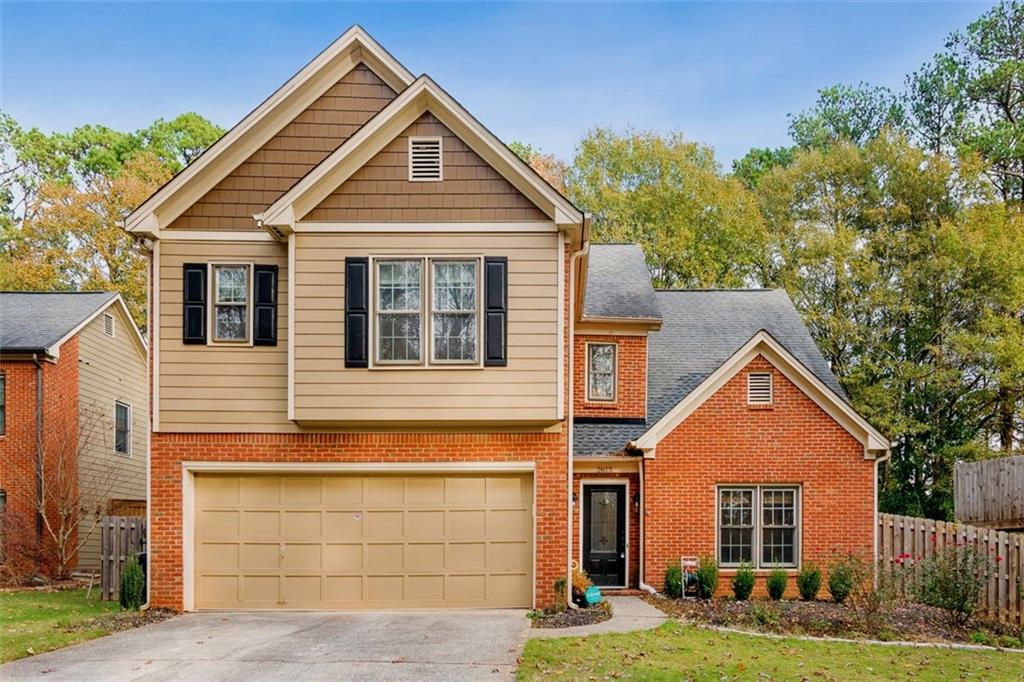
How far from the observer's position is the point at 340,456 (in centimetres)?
1305

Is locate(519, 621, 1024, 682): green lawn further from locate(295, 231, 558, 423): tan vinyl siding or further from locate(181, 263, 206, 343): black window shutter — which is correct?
locate(181, 263, 206, 343): black window shutter

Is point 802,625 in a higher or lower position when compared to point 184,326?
lower

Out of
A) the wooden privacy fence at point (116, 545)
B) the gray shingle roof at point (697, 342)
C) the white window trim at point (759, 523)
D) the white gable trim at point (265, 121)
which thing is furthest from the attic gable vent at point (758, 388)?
the wooden privacy fence at point (116, 545)

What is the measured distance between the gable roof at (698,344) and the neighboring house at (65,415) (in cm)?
1128

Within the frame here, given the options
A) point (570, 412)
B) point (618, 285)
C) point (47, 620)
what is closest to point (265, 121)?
point (570, 412)

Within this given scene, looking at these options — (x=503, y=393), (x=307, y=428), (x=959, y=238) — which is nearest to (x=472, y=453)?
(x=503, y=393)

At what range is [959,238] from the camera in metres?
25.8

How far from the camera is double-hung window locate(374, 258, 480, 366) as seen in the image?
12.6 m

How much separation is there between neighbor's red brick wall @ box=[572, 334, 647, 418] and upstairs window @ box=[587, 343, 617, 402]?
0.34 ft

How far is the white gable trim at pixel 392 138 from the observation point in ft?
41.0

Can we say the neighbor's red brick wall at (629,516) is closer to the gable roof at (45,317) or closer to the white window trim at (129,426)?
the gable roof at (45,317)

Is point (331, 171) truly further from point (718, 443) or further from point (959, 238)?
point (959, 238)

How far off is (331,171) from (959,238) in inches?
806

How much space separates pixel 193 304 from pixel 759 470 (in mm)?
10147
